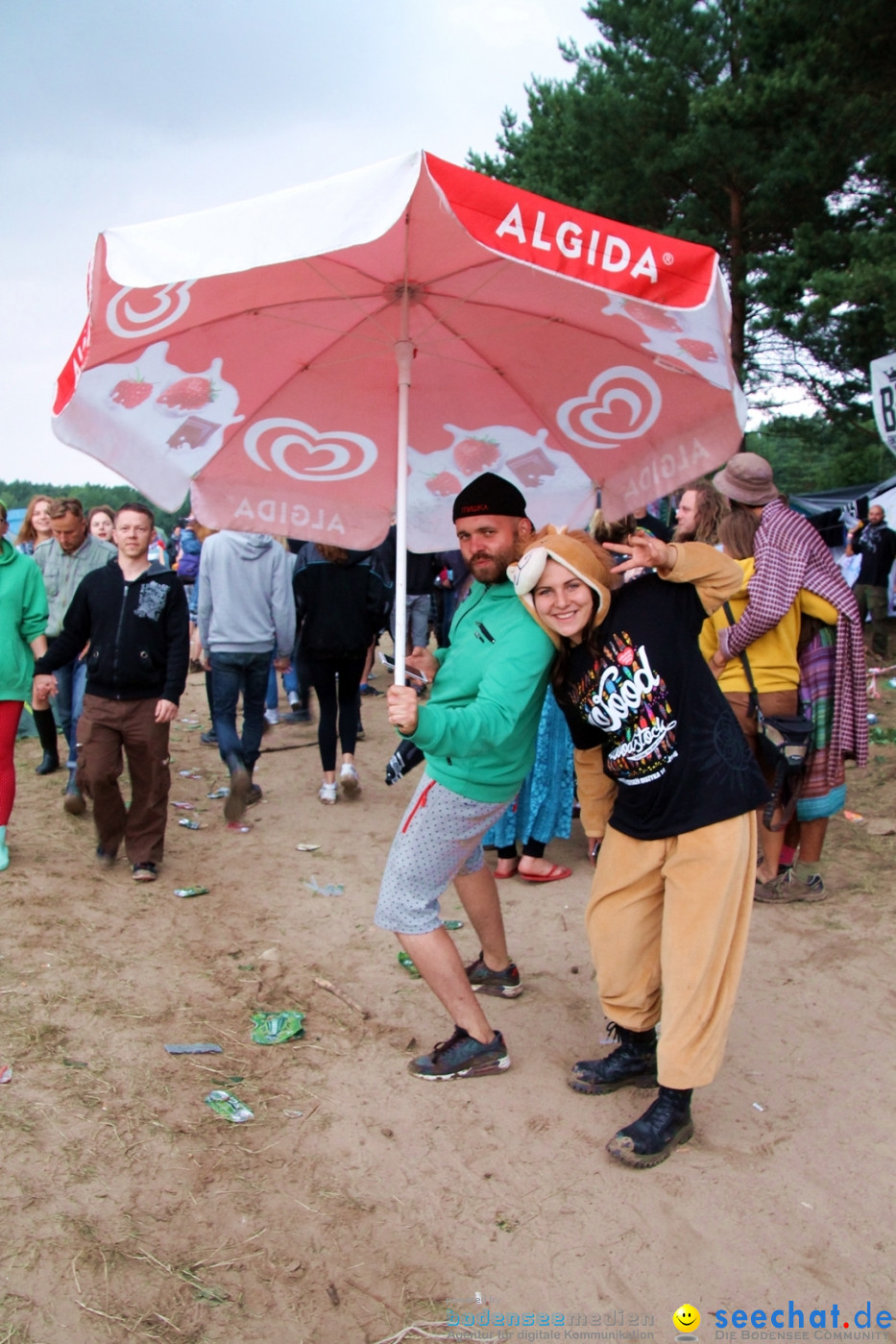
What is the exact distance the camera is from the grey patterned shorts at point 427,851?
3.03m

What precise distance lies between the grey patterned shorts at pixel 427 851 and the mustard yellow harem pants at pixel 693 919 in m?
0.48

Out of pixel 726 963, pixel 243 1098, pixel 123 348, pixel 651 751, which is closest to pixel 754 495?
pixel 651 751

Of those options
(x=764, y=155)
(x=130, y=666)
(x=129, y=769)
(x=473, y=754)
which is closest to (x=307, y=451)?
(x=473, y=754)

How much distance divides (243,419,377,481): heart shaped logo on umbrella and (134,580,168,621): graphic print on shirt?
5.94 ft

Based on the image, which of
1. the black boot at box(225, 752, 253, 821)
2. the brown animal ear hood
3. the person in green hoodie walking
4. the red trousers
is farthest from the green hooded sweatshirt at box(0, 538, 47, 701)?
the brown animal ear hood

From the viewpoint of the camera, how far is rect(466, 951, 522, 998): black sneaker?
3.90m

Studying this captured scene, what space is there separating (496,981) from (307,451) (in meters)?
2.26

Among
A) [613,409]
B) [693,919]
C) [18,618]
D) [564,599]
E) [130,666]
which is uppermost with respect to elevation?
[613,409]

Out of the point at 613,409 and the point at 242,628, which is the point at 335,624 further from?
the point at 613,409

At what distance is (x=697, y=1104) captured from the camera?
127 inches

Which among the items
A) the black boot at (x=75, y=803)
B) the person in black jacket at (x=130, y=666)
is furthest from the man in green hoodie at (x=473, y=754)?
the black boot at (x=75, y=803)

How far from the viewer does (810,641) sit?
478cm

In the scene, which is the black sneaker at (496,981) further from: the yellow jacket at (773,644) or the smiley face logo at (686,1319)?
the yellow jacket at (773,644)

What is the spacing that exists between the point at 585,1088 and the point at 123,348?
112 inches
